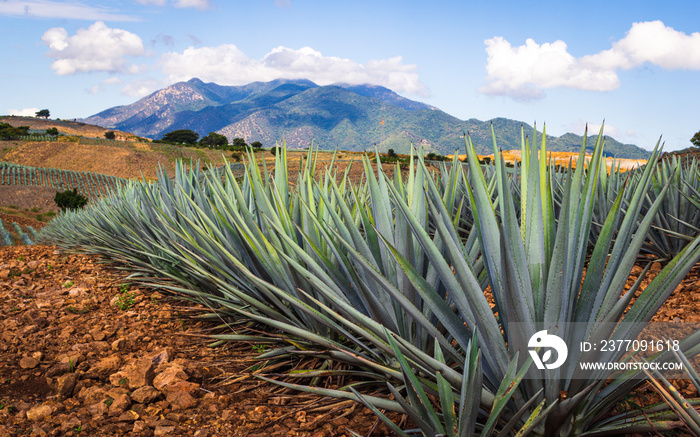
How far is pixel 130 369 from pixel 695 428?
6.83ft

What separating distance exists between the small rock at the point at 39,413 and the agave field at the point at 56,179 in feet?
126

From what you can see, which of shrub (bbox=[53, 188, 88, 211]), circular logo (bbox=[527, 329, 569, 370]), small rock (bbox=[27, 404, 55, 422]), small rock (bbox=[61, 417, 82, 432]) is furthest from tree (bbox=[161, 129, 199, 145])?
circular logo (bbox=[527, 329, 569, 370])

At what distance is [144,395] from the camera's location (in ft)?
5.86

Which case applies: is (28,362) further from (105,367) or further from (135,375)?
(135,375)

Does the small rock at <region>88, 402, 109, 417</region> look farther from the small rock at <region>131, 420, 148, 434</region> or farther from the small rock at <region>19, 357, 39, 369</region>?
the small rock at <region>19, 357, 39, 369</region>

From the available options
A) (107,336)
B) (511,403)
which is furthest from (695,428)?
(107,336)

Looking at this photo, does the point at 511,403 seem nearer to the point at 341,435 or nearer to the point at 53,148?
the point at 341,435

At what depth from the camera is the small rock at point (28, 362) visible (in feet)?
7.21

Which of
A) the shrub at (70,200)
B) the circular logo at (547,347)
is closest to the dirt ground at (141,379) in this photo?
the circular logo at (547,347)

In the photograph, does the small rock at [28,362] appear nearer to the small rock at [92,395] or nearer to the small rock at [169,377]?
the small rock at [92,395]

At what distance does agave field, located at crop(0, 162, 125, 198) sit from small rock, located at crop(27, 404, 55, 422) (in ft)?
126

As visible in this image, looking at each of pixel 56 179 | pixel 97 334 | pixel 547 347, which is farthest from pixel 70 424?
pixel 56 179

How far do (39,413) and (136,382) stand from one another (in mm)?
353

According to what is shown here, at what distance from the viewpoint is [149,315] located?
2.88m
